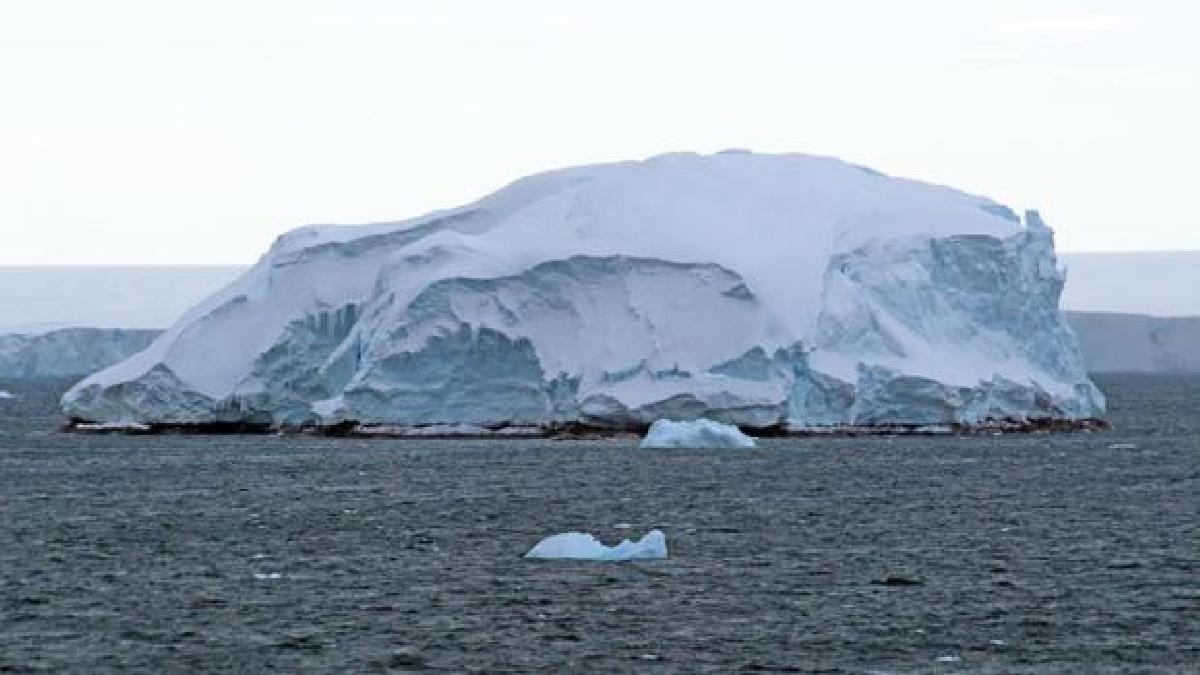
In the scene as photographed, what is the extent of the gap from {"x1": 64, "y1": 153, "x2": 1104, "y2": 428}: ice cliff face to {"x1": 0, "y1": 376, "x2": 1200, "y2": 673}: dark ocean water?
275 cm

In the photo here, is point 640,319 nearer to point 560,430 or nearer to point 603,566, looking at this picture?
point 560,430

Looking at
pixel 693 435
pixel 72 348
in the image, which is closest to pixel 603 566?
pixel 693 435

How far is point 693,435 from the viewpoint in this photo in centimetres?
4303

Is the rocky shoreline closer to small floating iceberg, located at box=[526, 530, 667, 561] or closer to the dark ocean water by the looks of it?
the dark ocean water

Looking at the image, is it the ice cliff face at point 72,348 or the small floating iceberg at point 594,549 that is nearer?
the small floating iceberg at point 594,549

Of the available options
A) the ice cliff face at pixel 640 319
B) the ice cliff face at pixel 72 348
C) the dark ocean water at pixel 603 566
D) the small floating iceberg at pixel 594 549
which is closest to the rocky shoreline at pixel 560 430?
the ice cliff face at pixel 640 319

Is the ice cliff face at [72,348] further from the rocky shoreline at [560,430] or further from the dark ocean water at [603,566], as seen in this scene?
the dark ocean water at [603,566]

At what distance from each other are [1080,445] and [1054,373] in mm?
2015

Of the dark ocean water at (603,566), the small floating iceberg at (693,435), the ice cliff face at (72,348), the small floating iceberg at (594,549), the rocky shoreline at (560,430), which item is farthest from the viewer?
the ice cliff face at (72,348)

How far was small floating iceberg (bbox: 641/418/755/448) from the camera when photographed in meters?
42.5

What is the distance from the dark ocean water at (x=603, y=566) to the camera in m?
15.8

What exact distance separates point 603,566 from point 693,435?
21681 mm

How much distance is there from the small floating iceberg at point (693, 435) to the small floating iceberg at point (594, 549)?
64.7ft

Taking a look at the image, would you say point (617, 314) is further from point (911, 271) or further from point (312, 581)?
Answer: point (312, 581)
